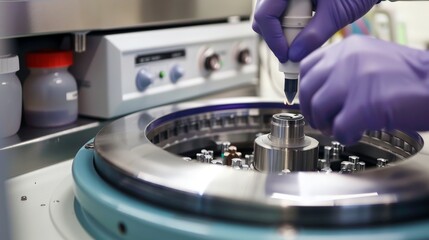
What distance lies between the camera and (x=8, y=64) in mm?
867

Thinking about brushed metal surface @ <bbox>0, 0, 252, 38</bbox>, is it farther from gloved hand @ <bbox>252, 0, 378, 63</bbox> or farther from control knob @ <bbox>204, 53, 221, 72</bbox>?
gloved hand @ <bbox>252, 0, 378, 63</bbox>

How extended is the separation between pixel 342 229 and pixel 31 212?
449 mm

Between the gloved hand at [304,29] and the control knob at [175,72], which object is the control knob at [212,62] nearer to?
the control knob at [175,72]

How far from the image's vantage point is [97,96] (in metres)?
1.05

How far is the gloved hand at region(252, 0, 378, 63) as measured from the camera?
73 centimetres

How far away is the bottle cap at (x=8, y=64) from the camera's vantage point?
2.80 ft

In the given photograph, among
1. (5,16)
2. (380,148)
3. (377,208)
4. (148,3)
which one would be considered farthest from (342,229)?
(148,3)

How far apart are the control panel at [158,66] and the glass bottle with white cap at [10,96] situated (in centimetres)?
16

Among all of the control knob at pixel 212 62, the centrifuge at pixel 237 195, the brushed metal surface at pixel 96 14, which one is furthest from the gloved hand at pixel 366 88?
the control knob at pixel 212 62

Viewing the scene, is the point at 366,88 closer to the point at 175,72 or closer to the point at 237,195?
the point at 237,195

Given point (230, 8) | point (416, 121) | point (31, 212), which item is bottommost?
point (31, 212)

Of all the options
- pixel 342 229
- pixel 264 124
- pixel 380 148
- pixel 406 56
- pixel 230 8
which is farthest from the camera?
pixel 230 8

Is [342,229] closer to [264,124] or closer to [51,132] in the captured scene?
[264,124]

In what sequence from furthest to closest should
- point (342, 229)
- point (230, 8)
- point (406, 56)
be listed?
point (230, 8) → point (406, 56) → point (342, 229)
